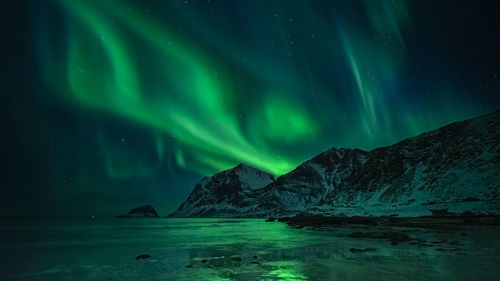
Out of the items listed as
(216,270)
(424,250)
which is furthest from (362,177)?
(216,270)

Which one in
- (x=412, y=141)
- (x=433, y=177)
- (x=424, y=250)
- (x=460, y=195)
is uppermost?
(x=412, y=141)

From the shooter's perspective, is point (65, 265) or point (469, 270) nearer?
point (469, 270)

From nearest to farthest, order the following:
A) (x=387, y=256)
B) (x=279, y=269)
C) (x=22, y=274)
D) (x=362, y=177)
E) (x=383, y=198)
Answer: (x=279, y=269) → (x=22, y=274) → (x=387, y=256) → (x=383, y=198) → (x=362, y=177)

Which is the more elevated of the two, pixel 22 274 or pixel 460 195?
pixel 460 195

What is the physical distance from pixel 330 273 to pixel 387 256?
843 centimetres

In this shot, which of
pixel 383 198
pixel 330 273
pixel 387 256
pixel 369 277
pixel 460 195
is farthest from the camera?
pixel 383 198

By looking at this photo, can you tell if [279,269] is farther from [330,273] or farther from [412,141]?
[412,141]

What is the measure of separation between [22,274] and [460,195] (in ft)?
438

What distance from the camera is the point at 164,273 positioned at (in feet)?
63.0

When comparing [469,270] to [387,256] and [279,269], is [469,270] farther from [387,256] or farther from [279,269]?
[279,269]

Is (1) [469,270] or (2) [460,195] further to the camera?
(2) [460,195]

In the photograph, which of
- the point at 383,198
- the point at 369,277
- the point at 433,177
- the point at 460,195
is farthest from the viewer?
the point at 383,198

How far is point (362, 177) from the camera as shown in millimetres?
193000

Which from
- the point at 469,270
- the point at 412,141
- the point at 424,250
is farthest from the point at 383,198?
the point at 469,270
